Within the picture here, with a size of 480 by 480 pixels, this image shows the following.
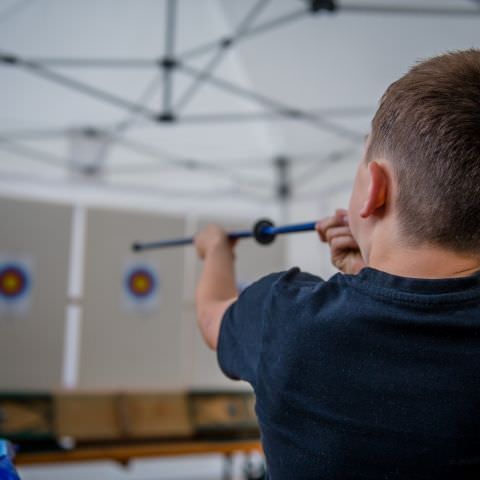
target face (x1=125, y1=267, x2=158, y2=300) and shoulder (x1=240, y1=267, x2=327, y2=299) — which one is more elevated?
target face (x1=125, y1=267, x2=158, y2=300)

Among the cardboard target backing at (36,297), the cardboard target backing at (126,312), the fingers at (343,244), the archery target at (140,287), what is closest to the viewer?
the fingers at (343,244)

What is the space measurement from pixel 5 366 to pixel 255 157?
6.15 ft

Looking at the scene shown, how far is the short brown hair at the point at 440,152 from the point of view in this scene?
0.46 metres

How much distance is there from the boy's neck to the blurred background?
6.15 feet

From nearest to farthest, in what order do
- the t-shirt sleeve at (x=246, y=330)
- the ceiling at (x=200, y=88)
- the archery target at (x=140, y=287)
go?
the t-shirt sleeve at (x=246, y=330) < the ceiling at (x=200, y=88) < the archery target at (x=140, y=287)

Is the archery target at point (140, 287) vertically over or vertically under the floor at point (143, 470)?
over

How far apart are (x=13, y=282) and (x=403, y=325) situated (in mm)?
2813

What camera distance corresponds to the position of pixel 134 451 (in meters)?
2.47

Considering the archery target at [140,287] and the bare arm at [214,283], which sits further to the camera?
the archery target at [140,287]

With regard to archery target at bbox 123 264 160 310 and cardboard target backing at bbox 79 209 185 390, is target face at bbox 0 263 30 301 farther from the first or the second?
archery target at bbox 123 264 160 310

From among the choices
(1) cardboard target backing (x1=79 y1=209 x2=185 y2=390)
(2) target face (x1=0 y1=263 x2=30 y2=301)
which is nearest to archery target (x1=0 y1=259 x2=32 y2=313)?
(2) target face (x1=0 y1=263 x2=30 y2=301)

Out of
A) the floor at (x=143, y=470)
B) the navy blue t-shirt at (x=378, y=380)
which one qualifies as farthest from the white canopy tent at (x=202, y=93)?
the navy blue t-shirt at (x=378, y=380)

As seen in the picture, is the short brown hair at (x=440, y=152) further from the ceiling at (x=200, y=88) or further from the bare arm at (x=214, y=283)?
the ceiling at (x=200, y=88)

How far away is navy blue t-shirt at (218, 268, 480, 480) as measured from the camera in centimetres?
46
